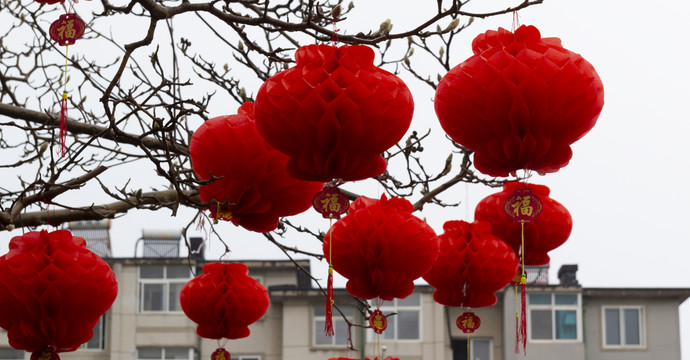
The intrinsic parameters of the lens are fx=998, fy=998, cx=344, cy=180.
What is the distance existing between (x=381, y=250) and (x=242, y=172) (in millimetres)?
855

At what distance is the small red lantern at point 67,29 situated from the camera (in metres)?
3.71

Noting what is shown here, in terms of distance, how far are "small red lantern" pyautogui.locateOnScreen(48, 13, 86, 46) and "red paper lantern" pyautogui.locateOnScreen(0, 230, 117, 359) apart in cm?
98

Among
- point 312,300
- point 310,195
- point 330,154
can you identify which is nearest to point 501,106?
point 330,154

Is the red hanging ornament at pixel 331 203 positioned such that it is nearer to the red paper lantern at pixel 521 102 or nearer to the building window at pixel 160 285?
the red paper lantern at pixel 521 102

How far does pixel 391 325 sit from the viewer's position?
69.1 ft

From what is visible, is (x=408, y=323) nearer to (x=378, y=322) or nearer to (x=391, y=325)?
(x=391, y=325)

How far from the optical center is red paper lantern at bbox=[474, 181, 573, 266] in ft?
16.1

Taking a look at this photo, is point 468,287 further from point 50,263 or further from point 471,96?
point 50,263

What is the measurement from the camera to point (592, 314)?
69.1 ft

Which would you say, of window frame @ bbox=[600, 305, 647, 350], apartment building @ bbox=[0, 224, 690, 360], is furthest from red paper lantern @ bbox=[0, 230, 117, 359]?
window frame @ bbox=[600, 305, 647, 350]

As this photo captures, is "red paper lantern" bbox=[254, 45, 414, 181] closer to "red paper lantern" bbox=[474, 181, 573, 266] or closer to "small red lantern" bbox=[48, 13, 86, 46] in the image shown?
"small red lantern" bbox=[48, 13, 86, 46]

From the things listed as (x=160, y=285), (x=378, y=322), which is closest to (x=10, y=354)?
(x=160, y=285)

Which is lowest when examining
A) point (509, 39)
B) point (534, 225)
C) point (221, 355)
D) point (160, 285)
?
point (221, 355)

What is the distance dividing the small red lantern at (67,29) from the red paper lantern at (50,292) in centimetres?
98
